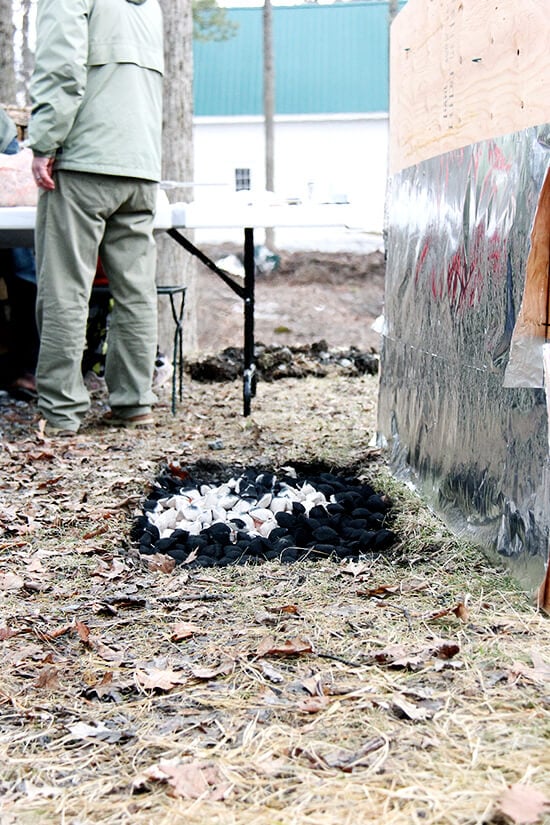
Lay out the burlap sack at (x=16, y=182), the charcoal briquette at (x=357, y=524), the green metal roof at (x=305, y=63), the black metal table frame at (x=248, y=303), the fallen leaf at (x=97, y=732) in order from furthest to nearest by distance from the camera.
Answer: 1. the green metal roof at (x=305, y=63)
2. the black metal table frame at (x=248, y=303)
3. the burlap sack at (x=16, y=182)
4. the charcoal briquette at (x=357, y=524)
5. the fallen leaf at (x=97, y=732)

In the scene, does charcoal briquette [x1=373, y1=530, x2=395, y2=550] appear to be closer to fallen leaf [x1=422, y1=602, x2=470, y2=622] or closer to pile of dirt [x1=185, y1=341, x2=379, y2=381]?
fallen leaf [x1=422, y1=602, x2=470, y2=622]

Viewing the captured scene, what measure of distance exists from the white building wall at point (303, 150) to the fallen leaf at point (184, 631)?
27.2 metres

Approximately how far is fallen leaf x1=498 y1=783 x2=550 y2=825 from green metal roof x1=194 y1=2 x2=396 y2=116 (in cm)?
2882

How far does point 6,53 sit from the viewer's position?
11180 mm

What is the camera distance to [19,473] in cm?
463

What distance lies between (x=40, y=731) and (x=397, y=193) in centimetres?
341

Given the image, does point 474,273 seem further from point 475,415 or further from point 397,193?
point 397,193

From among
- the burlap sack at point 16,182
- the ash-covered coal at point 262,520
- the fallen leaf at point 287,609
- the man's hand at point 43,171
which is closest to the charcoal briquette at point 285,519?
the ash-covered coal at point 262,520

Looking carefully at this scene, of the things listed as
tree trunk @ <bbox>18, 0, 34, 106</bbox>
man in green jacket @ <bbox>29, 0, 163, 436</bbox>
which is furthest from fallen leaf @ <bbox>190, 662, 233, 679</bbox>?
tree trunk @ <bbox>18, 0, 34, 106</bbox>

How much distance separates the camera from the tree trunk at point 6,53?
36.5ft

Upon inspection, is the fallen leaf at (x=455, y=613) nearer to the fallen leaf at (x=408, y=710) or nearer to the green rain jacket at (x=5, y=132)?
the fallen leaf at (x=408, y=710)

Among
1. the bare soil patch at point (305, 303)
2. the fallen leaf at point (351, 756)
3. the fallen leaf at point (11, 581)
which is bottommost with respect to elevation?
the bare soil patch at point (305, 303)

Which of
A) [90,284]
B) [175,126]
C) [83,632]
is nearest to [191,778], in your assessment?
[83,632]

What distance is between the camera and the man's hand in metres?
5.27
